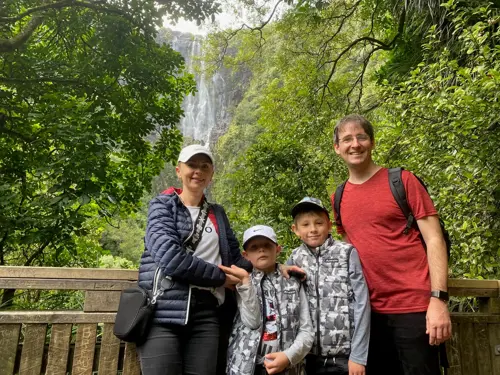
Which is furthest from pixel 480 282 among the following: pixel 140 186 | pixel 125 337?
pixel 140 186

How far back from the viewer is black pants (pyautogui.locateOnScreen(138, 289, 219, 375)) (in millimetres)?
1414

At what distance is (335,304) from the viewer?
156 centimetres

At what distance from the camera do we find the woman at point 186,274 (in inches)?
56.0

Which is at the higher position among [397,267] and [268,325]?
[397,267]

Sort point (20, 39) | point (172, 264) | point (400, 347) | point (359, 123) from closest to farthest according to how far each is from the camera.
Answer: point (172, 264), point (400, 347), point (359, 123), point (20, 39)

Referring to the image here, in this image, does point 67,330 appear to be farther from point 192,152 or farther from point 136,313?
point 192,152

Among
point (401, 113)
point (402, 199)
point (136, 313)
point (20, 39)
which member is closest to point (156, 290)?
point (136, 313)

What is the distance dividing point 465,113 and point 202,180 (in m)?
2.29

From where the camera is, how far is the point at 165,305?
4.74ft

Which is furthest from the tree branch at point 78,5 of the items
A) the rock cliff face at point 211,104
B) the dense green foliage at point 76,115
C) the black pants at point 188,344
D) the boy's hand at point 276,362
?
the rock cliff face at point 211,104

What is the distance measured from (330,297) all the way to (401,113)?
2696 mm

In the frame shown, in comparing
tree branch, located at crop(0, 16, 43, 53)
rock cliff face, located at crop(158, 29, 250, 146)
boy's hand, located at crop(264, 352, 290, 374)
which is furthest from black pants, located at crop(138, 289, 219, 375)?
rock cliff face, located at crop(158, 29, 250, 146)

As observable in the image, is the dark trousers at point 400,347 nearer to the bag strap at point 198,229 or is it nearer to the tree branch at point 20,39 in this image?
the bag strap at point 198,229

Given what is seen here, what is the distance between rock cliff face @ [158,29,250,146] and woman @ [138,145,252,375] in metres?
24.2
